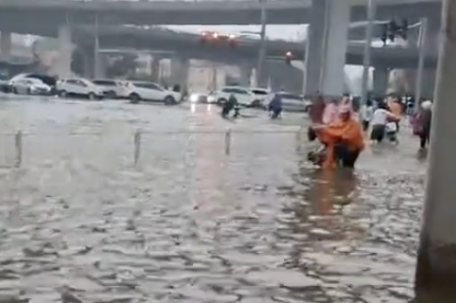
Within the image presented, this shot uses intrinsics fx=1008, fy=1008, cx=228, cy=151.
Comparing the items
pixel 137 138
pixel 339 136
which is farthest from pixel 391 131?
pixel 137 138

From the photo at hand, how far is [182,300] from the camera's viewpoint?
8633mm

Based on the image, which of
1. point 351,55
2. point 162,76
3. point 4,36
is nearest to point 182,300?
point 351,55

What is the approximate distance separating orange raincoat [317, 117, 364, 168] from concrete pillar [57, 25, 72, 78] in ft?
256

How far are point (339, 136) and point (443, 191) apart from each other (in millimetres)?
13592

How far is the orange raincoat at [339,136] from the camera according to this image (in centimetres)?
2255

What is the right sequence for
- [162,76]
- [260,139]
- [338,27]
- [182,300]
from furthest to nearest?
[162,76] → [338,27] → [260,139] → [182,300]

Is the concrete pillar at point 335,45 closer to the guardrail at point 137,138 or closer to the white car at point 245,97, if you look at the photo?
the white car at point 245,97

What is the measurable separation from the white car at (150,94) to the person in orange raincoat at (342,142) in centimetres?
5153

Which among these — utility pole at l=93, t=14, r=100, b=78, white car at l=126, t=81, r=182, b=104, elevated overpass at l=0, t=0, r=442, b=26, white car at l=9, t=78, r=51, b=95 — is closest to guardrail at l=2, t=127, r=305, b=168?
white car at l=126, t=81, r=182, b=104

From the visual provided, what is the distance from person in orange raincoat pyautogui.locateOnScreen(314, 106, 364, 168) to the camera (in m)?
22.6

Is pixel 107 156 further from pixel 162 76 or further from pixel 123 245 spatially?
pixel 162 76

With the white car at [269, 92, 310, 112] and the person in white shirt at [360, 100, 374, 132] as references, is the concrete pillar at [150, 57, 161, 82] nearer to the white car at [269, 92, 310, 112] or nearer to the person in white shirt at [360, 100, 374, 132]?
the white car at [269, 92, 310, 112]

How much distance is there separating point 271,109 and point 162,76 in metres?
82.8

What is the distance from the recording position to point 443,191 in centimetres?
911
